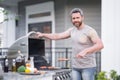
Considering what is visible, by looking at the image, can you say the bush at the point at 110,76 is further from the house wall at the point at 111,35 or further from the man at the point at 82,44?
the man at the point at 82,44

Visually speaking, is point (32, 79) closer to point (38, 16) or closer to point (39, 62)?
point (39, 62)

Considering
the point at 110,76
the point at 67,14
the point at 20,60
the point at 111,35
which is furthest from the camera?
the point at 67,14

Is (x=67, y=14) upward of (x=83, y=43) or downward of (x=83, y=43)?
upward

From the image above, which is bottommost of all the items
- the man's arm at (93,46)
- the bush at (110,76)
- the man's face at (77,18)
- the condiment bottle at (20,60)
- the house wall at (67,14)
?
the bush at (110,76)

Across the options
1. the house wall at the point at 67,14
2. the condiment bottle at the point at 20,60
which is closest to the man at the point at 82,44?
the condiment bottle at the point at 20,60

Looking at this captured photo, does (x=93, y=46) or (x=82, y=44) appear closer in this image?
(x=93, y=46)

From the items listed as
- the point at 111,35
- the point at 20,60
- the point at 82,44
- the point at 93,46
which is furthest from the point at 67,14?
the point at 93,46

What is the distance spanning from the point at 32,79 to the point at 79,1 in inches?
222

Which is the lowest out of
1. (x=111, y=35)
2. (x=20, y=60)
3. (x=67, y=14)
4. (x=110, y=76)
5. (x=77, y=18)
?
(x=110, y=76)

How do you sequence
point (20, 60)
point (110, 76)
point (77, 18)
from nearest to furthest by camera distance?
point (77, 18)
point (20, 60)
point (110, 76)

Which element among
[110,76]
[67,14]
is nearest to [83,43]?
[110,76]

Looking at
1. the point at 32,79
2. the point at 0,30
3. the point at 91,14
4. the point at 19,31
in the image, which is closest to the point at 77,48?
the point at 32,79

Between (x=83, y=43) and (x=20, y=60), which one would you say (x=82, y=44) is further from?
(x=20, y=60)

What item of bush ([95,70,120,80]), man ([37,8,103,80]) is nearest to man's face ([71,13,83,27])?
man ([37,8,103,80])
